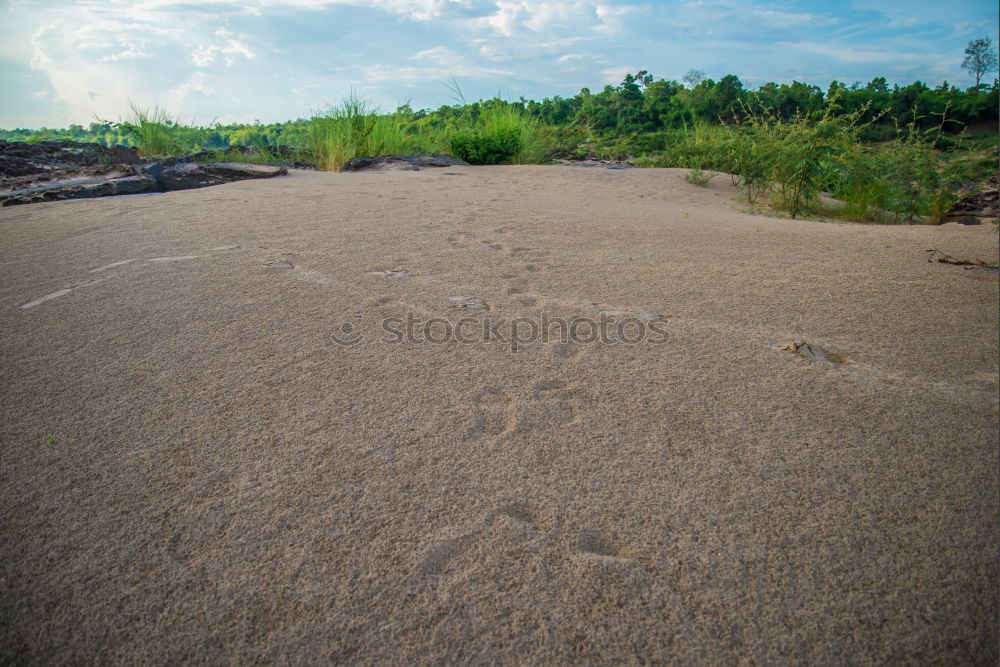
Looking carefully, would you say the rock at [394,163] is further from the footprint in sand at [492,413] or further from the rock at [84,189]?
the footprint in sand at [492,413]

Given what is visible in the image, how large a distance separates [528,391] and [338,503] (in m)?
0.56

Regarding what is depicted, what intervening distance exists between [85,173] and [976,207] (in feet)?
23.7

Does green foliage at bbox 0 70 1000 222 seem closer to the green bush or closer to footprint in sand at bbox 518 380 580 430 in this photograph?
the green bush

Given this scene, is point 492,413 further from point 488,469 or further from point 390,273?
point 390,273

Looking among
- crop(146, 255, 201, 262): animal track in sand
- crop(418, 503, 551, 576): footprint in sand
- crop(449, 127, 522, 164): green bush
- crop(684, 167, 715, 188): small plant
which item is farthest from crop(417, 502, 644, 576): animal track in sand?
crop(449, 127, 522, 164): green bush

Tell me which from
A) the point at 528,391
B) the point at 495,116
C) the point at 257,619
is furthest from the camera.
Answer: the point at 495,116

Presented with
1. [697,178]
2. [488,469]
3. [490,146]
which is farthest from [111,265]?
[490,146]

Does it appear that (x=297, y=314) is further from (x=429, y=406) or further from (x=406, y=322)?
(x=429, y=406)

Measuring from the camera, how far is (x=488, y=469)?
1.10m

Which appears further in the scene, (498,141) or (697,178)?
(498,141)

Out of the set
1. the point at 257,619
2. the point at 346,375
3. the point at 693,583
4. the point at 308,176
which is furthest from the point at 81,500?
the point at 308,176

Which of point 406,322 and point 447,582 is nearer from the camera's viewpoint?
point 447,582

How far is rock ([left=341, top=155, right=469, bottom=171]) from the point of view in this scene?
21.1 ft

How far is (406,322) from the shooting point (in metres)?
1.75
